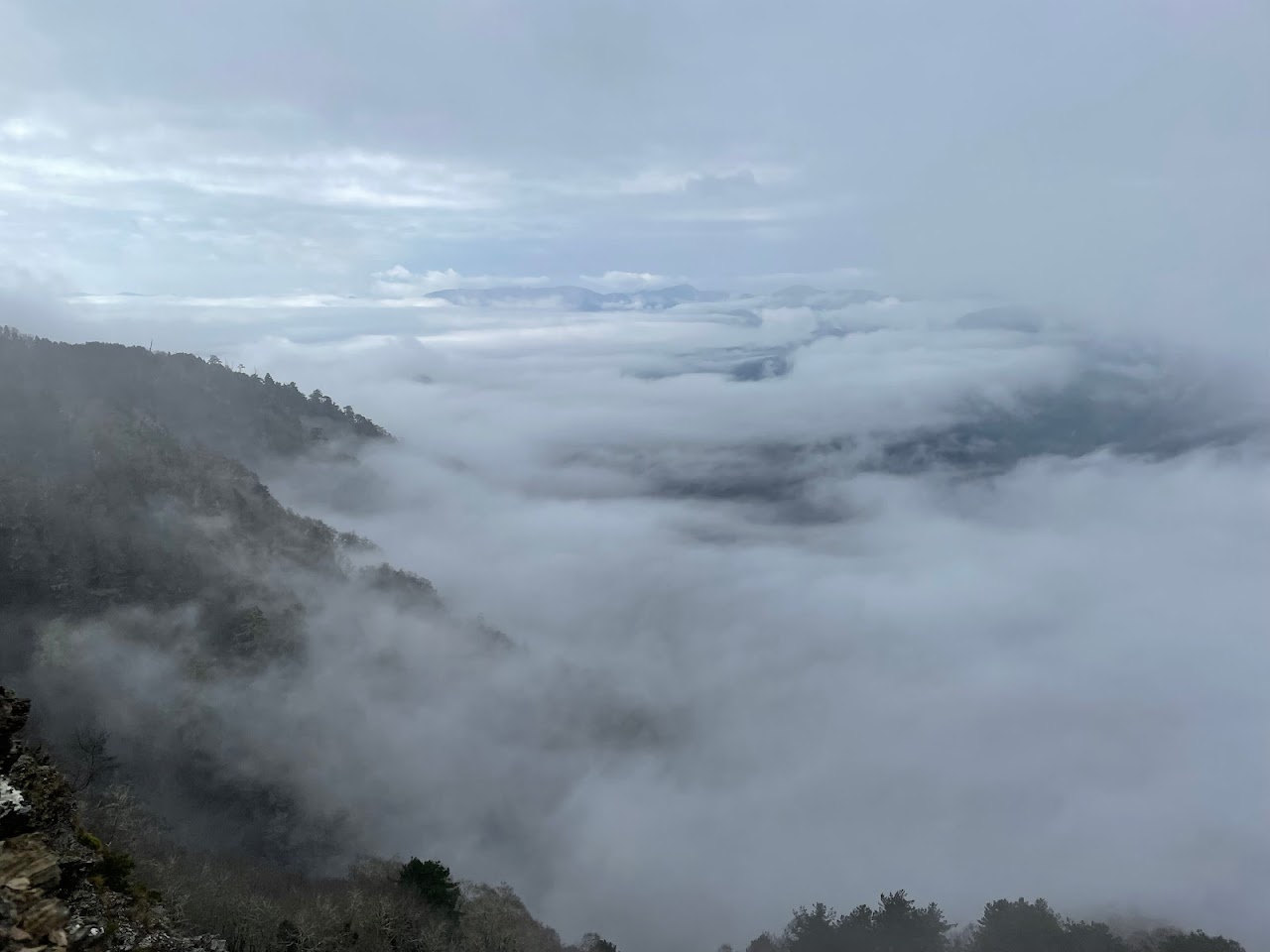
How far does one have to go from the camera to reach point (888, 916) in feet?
155

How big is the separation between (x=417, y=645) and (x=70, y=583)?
43.7 m

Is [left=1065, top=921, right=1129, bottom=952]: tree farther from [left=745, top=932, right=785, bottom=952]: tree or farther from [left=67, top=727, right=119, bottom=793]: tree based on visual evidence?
[left=67, top=727, right=119, bottom=793]: tree

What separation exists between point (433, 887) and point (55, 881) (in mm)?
30658

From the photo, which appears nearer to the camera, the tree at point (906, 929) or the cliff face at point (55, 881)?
the cliff face at point (55, 881)

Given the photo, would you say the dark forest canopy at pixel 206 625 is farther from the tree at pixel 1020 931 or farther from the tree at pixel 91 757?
the tree at pixel 91 757

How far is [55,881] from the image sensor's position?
15.4 meters

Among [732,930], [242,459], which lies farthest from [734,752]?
[242,459]

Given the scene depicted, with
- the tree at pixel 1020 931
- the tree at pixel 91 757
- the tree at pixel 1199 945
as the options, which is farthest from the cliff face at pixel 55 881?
the tree at pixel 1199 945

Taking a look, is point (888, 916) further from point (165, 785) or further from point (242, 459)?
point (242, 459)

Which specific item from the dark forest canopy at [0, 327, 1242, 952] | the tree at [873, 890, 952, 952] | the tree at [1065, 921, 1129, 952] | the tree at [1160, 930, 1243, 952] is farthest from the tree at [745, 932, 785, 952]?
the tree at [1160, 930, 1243, 952]

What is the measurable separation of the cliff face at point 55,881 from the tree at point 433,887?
21421mm

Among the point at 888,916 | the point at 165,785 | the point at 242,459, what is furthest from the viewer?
the point at 242,459

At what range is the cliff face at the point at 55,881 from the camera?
1445cm

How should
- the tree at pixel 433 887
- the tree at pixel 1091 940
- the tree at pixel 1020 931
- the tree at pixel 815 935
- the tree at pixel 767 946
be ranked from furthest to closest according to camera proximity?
the tree at pixel 767 946, the tree at pixel 815 935, the tree at pixel 1020 931, the tree at pixel 1091 940, the tree at pixel 433 887
